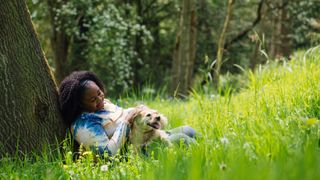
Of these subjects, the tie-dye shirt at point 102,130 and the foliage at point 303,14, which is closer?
the tie-dye shirt at point 102,130

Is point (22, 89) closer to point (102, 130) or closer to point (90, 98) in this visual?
point (90, 98)

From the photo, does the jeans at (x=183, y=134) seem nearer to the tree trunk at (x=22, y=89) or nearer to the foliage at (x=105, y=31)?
the tree trunk at (x=22, y=89)

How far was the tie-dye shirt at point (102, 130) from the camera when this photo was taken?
4.20 meters

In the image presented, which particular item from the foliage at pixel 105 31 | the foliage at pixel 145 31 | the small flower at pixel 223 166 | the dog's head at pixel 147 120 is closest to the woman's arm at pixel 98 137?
the dog's head at pixel 147 120

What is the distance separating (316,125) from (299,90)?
4.06 feet

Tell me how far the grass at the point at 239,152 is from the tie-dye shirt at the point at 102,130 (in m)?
0.16

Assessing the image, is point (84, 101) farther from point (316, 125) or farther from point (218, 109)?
point (316, 125)

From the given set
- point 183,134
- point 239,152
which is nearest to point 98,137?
point 183,134

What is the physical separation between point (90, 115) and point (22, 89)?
2.03 ft

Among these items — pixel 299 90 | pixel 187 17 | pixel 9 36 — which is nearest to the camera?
pixel 9 36

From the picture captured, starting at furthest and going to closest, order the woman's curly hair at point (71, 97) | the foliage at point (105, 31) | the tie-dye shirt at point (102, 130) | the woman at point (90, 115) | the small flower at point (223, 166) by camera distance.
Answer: the foliage at point (105, 31)
the woman's curly hair at point (71, 97)
the woman at point (90, 115)
the tie-dye shirt at point (102, 130)
the small flower at point (223, 166)

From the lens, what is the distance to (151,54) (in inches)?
922

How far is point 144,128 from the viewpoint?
4.29 m

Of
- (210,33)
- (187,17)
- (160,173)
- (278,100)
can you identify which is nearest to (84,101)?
(278,100)
